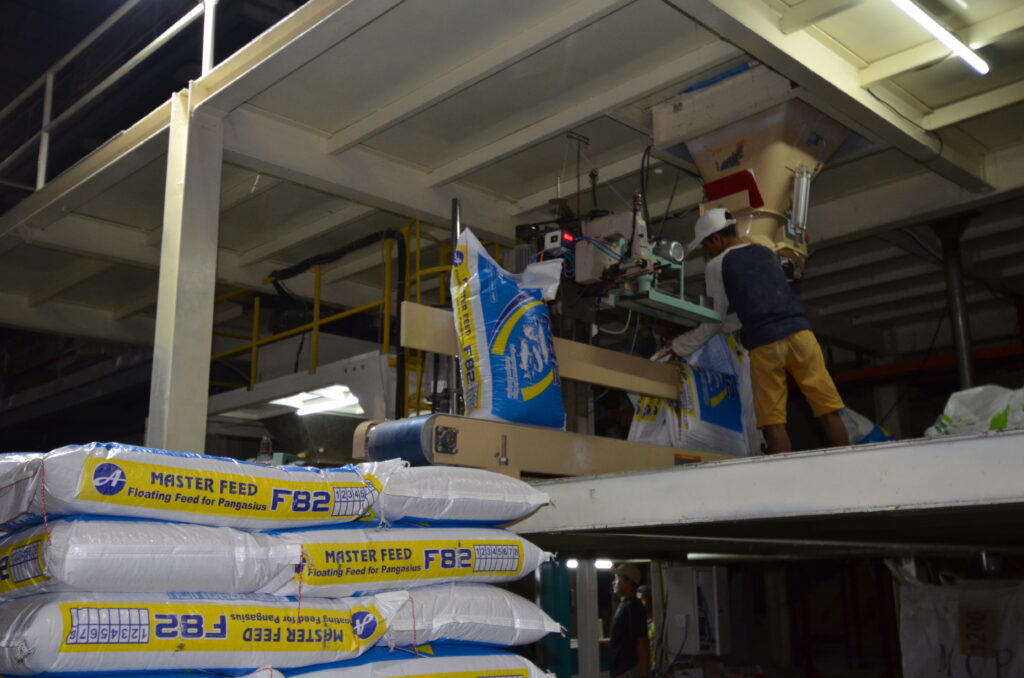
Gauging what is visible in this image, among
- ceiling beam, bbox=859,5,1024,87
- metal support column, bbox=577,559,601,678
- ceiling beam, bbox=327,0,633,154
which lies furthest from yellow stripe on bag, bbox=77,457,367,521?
metal support column, bbox=577,559,601,678

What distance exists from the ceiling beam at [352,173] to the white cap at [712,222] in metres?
1.80

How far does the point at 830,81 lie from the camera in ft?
14.8

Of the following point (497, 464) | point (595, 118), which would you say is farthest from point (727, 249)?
point (497, 464)

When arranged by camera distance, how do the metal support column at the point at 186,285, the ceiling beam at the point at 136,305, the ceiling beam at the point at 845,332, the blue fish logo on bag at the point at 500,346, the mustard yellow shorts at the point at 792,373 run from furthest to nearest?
the ceiling beam at the point at 845,332 < the ceiling beam at the point at 136,305 < the mustard yellow shorts at the point at 792,373 < the metal support column at the point at 186,285 < the blue fish logo on bag at the point at 500,346

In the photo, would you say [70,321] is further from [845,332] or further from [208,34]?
[845,332]

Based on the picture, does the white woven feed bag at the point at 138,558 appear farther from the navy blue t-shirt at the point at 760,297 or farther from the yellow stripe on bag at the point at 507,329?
the navy blue t-shirt at the point at 760,297

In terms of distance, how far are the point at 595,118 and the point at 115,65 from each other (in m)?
5.47

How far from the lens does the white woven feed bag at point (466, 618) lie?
309 centimetres

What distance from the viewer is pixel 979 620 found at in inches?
243

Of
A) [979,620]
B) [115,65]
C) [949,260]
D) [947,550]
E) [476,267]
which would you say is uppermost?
[115,65]

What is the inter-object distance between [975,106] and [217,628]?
4557 millimetres

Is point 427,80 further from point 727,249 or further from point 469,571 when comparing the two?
point 469,571

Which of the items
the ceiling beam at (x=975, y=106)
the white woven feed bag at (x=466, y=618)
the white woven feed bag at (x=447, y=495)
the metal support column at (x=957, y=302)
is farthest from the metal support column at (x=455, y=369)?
the metal support column at (x=957, y=302)

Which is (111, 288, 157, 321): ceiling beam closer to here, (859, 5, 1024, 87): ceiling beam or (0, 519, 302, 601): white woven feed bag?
(0, 519, 302, 601): white woven feed bag
